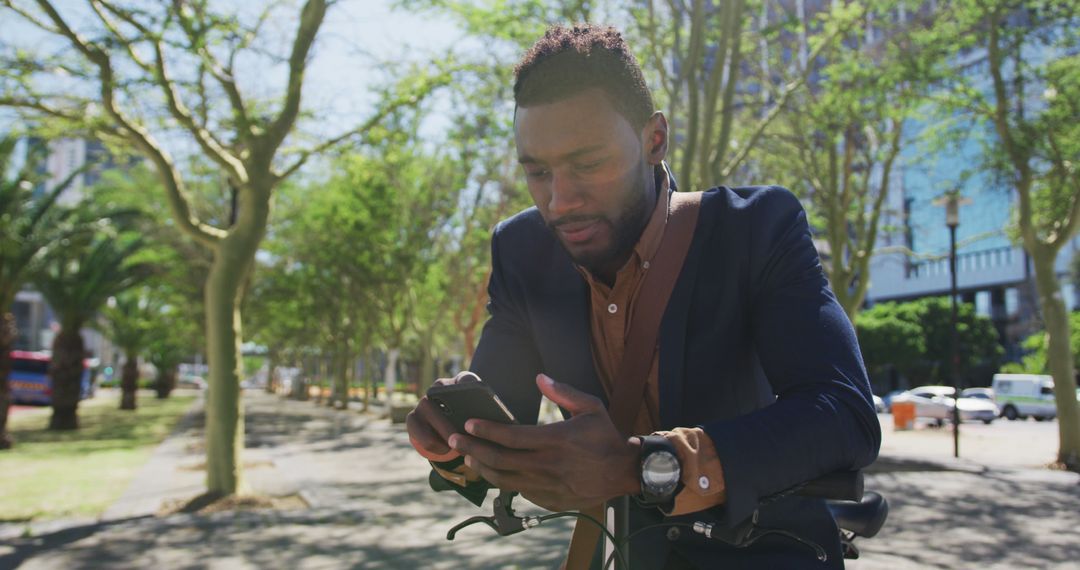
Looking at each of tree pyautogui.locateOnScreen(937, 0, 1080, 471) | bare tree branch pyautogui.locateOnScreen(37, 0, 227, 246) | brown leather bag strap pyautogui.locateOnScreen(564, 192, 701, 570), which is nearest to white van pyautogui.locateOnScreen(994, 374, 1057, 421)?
tree pyautogui.locateOnScreen(937, 0, 1080, 471)

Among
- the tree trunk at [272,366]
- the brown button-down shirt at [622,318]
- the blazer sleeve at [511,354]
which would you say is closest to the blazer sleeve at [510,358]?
the blazer sleeve at [511,354]

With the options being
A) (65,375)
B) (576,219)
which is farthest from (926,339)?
(576,219)

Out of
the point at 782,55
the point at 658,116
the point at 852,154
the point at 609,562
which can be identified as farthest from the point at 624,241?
the point at 852,154

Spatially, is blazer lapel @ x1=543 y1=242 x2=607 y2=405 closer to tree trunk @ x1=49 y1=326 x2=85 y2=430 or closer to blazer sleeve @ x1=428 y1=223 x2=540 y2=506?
blazer sleeve @ x1=428 y1=223 x2=540 y2=506

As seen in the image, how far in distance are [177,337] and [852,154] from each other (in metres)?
43.6

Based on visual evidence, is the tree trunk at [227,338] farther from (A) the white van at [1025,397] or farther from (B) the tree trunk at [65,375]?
(A) the white van at [1025,397]

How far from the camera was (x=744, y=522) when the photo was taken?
54.7 inches

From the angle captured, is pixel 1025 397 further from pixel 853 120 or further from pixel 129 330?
pixel 129 330

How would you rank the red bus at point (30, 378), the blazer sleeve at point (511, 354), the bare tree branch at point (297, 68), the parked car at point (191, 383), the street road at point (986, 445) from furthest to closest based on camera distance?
the parked car at point (191, 383) → the red bus at point (30, 378) → the street road at point (986, 445) → the bare tree branch at point (297, 68) → the blazer sleeve at point (511, 354)

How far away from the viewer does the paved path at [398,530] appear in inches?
330

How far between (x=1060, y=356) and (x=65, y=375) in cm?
2541

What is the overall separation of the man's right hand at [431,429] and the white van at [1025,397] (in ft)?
148

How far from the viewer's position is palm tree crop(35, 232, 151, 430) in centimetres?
2481

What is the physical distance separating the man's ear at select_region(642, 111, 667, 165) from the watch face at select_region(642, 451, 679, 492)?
0.69 metres
